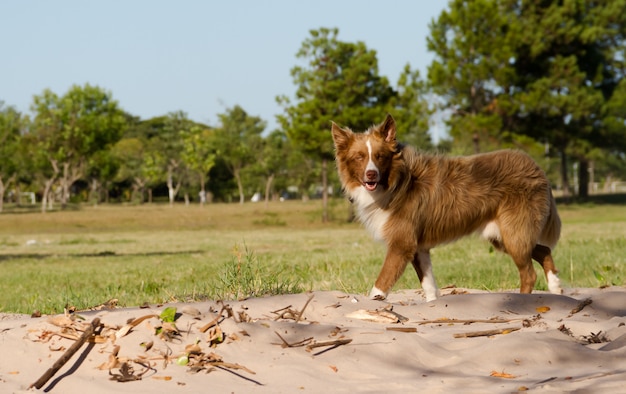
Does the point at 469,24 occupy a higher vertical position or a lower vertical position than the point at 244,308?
higher

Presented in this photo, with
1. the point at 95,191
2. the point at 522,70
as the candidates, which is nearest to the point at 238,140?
the point at 95,191

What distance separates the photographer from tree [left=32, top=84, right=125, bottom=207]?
73.0 m

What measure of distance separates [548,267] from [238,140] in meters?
92.1

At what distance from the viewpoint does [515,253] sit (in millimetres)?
8258

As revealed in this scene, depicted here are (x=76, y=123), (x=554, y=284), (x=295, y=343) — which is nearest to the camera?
(x=295, y=343)

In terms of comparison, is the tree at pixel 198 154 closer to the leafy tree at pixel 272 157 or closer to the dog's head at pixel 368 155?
the leafy tree at pixel 272 157

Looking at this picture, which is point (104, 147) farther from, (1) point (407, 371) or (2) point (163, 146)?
(1) point (407, 371)

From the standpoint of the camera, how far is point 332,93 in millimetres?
47656

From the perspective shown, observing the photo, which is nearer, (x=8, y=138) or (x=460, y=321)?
(x=460, y=321)

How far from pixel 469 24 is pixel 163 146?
52951mm

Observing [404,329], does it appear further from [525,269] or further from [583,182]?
[583,182]

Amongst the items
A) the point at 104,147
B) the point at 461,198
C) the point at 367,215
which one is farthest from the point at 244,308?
the point at 104,147

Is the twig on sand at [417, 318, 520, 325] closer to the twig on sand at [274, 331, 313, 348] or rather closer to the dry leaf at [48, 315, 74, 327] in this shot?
the twig on sand at [274, 331, 313, 348]

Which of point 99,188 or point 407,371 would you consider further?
point 99,188
